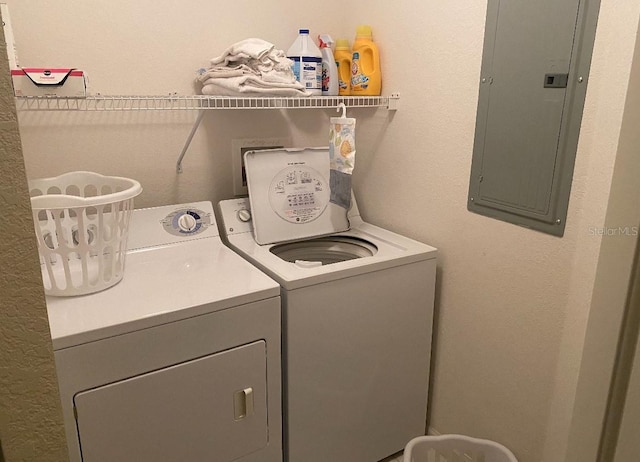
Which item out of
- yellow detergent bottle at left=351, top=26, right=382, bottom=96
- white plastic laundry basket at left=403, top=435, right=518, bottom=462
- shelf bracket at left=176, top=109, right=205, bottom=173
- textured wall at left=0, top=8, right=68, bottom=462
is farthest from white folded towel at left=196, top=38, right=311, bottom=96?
white plastic laundry basket at left=403, top=435, right=518, bottom=462

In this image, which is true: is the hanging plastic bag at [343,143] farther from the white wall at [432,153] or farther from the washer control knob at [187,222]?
the washer control knob at [187,222]

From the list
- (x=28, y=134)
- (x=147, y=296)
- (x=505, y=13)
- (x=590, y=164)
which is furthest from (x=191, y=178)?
(x=590, y=164)

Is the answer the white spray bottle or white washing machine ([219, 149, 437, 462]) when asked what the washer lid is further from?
the white spray bottle

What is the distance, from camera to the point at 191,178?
2.15 m

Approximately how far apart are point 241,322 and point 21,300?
951mm

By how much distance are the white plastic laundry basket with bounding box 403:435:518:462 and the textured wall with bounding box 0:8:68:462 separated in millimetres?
1460

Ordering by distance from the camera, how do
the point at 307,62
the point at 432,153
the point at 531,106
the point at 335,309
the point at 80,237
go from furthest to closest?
the point at 307,62 → the point at 432,153 → the point at 335,309 → the point at 531,106 → the point at 80,237

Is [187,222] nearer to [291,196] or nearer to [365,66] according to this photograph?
[291,196]

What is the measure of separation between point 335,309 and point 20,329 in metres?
1.21

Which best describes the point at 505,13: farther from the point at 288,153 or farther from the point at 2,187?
the point at 2,187

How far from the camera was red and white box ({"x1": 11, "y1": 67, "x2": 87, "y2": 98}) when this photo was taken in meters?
1.46

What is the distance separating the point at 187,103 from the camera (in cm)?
205

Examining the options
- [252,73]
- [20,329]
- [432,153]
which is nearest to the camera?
[20,329]

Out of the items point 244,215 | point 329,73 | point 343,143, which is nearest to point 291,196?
point 244,215
